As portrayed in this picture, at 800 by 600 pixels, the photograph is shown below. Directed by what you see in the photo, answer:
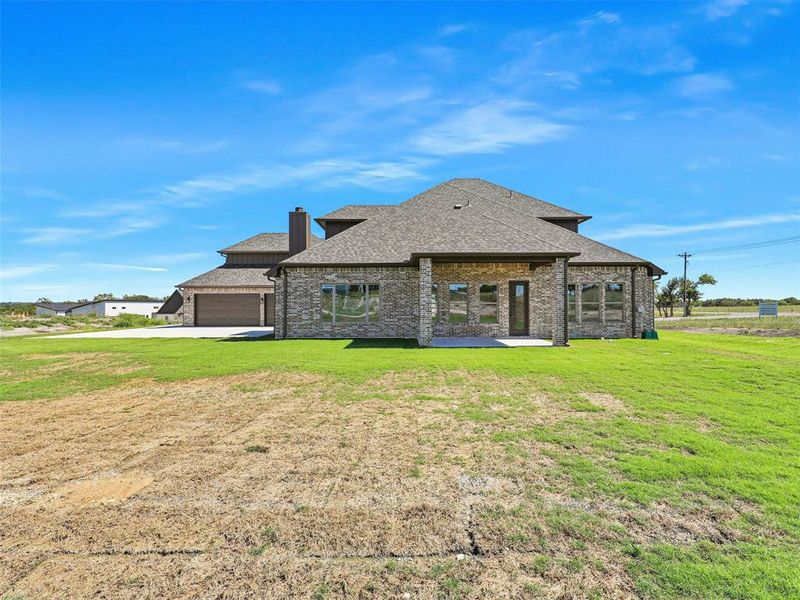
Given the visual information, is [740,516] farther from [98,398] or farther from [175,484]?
[98,398]

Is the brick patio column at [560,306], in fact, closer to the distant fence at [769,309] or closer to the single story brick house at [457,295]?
the single story brick house at [457,295]

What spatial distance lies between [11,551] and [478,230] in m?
15.7

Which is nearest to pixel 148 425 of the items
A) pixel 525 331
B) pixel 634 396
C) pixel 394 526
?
pixel 394 526

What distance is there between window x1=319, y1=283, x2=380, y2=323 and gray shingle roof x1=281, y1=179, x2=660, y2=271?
120 cm

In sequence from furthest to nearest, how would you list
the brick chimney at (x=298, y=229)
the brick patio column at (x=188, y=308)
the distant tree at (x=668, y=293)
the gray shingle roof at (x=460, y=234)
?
the distant tree at (x=668, y=293), the brick patio column at (x=188, y=308), the brick chimney at (x=298, y=229), the gray shingle roof at (x=460, y=234)

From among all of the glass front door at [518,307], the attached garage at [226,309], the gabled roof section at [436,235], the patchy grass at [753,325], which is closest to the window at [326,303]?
the gabled roof section at [436,235]

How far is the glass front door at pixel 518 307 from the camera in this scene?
18375mm

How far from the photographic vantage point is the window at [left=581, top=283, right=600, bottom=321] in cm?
1841

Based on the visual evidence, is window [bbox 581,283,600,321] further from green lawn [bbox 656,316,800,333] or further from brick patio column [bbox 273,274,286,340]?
brick patio column [bbox 273,274,286,340]

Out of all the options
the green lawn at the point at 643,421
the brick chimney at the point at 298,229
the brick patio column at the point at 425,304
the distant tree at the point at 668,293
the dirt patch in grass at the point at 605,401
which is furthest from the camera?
the distant tree at the point at 668,293

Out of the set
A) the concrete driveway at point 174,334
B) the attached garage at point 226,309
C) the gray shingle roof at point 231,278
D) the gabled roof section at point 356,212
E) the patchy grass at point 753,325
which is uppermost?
the gabled roof section at point 356,212

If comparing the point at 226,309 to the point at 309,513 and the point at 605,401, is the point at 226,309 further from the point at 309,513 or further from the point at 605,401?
the point at 309,513

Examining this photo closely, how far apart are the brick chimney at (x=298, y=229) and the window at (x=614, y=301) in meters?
15.6

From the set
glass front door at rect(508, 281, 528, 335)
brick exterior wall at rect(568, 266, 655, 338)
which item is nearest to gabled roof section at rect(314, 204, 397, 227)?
glass front door at rect(508, 281, 528, 335)
